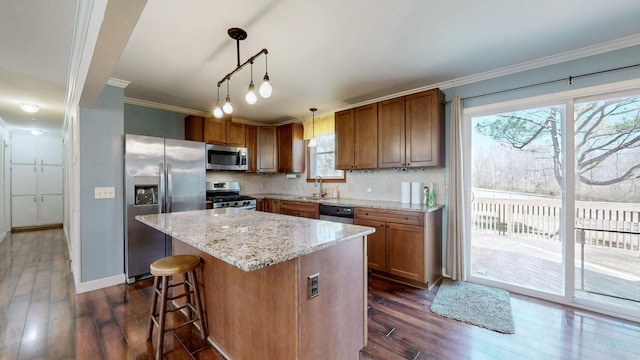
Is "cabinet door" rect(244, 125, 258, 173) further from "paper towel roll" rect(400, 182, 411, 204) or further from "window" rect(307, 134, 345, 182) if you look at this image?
"paper towel roll" rect(400, 182, 411, 204)

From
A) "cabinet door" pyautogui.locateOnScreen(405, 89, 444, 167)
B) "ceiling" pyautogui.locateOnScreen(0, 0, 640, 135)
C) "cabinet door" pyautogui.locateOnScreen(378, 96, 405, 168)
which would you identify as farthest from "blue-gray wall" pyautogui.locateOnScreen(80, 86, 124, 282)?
"cabinet door" pyautogui.locateOnScreen(405, 89, 444, 167)

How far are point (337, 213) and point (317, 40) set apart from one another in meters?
2.21

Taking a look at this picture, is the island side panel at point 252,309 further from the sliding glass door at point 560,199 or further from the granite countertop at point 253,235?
the sliding glass door at point 560,199

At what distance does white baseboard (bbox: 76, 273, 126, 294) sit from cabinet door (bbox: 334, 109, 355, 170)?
3168 mm

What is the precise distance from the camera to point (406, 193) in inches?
140

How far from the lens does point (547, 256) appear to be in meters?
2.84

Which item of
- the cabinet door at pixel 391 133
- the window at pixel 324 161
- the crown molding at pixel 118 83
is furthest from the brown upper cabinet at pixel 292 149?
the crown molding at pixel 118 83

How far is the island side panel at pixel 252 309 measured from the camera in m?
1.37

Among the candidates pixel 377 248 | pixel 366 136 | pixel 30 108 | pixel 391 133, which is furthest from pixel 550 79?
pixel 30 108

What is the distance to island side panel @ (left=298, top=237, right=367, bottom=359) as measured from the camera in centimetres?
140

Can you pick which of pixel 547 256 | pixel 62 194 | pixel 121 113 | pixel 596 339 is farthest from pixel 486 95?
pixel 62 194

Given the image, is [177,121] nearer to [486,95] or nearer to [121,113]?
[121,113]

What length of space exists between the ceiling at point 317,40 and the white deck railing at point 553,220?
1.50m

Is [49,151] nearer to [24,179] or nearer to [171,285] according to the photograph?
[24,179]
